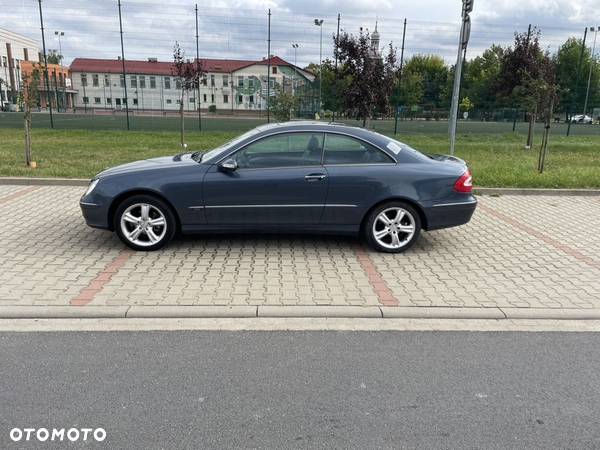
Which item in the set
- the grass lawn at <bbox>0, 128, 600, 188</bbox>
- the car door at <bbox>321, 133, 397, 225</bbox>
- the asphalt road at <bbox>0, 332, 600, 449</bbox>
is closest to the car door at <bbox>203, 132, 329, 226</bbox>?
the car door at <bbox>321, 133, 397, 225</bbox>

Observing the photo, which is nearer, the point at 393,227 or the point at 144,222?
the point at 144,222

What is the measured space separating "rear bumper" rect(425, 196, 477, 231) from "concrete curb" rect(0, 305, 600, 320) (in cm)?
160

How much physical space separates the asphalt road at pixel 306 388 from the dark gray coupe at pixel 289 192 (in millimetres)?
1978

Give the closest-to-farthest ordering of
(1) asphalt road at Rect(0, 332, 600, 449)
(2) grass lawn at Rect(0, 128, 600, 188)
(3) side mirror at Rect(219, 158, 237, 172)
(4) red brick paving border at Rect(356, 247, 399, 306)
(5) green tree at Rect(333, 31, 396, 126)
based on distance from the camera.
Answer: (1) asphalt road at Rect(0, 332, 600, 449)
(4) red brick paving border at Rect(356, 247, 399, 306)
(3) side mirror at Rect(219, 158, 237, 172)
(2) grass lawn at Rect(0, 128, 600, 188)
(5) green tree at Rect(333, 31, 396, 126)

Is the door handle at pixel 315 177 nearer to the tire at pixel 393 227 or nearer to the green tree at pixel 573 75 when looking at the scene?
the tire at pixel 393 227

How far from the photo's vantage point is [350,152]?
18.3ft

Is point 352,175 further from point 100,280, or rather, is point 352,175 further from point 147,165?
point 100,280

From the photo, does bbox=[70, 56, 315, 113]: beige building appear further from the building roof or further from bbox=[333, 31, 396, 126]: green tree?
bbox=[333, 31, 396, 126]: green tree

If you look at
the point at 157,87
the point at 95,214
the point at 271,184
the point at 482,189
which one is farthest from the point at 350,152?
the point at 157,87

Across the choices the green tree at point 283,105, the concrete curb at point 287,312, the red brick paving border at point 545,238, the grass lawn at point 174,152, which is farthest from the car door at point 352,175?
the green tree at point 283,105

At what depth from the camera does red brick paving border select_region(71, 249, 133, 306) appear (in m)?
4.22

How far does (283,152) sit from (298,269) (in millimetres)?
1398

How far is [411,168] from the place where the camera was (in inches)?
219

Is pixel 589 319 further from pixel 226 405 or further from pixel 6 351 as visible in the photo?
pixel 6 351
